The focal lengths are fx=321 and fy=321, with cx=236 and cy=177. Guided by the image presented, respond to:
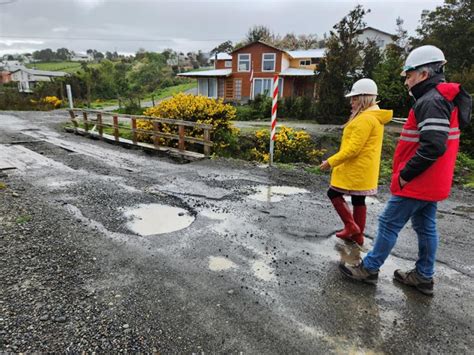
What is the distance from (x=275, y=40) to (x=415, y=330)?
5130 cm

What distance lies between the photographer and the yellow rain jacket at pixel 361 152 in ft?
11.0

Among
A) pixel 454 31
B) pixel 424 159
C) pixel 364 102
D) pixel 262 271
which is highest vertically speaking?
pixel 454 31

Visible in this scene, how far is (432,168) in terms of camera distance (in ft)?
8.55

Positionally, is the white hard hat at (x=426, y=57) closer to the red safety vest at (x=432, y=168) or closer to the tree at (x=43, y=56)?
the red safety vest at (x=432, y=168)

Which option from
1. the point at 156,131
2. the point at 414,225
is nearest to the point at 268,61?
the point at 156,131

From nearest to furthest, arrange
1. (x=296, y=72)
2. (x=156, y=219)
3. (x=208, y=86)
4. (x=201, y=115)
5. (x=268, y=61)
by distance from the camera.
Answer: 1. (x=156, y=219)
2. (x=201, y=115)
3. (x=296, y=72)
4. (x=268, y=61)
5. (x=208, y=86)

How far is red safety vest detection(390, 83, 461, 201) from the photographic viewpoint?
2.57 meters

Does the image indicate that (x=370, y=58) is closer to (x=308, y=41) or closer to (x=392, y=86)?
(x=392, y=86)

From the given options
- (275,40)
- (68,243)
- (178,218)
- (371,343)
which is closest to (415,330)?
(371,343)

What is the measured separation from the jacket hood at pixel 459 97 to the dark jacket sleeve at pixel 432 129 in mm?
74

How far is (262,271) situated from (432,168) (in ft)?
5.89

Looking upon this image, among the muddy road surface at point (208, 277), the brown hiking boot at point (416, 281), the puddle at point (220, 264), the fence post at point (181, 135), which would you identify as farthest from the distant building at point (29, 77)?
the brown hiking boot at point (416, 281)

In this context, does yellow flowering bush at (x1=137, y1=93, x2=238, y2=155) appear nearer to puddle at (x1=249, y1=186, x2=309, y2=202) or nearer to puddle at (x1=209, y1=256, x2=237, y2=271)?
puddle at (x1=249, y1=186, x2=309, y2=202)

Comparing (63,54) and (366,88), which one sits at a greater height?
(63,54)
